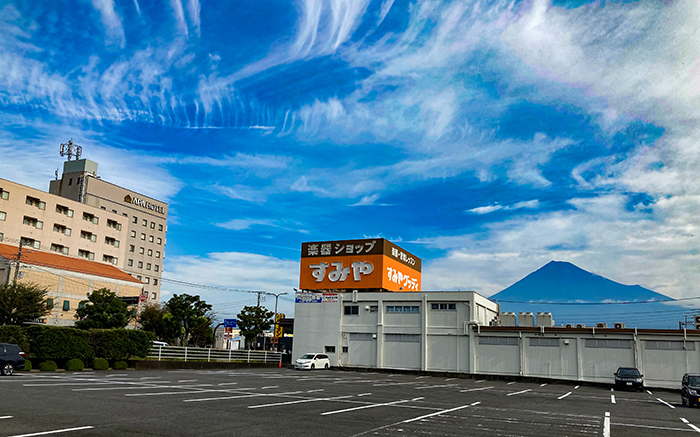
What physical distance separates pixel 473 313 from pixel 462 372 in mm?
5456

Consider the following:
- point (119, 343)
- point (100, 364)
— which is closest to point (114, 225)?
point (119, 343)

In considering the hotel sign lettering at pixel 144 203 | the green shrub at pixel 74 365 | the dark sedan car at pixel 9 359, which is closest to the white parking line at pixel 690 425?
the dark sedan car at pixel 9 359

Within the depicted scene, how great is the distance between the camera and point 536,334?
43.8m

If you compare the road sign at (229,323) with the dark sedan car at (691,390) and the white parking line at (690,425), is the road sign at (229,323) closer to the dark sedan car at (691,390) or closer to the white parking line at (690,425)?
the dark sedan car at (691,390)

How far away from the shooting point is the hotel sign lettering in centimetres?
10700

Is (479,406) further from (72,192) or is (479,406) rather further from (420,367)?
(72,192)

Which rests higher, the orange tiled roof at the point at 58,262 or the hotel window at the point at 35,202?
the hotel window at the point at 35,202

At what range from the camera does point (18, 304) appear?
40875 millimetres

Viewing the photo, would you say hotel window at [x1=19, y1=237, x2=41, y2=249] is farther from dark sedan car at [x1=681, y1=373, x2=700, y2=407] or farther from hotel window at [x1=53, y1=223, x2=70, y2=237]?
dark sedan car at [x1=681, y1=373, x2=700, y2=407]

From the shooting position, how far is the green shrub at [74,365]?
30000mm

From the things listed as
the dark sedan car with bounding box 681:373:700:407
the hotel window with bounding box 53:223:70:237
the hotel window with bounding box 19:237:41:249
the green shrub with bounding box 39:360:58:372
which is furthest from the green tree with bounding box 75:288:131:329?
the dark sedan car with bounding box 681:373:700:407

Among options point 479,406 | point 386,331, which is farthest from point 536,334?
point 479,406

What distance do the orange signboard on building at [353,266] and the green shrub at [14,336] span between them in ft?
100

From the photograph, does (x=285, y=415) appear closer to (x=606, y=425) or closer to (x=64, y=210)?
(x=606, y=425)
